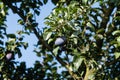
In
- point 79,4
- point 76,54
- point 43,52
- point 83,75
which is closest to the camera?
point 76,54

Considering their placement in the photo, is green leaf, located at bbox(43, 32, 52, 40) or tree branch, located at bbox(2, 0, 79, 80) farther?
tree branch, located at bbox(2, 0, 79, 80)

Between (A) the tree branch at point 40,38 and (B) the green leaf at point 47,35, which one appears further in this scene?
(A) the tree branch at point 40,38

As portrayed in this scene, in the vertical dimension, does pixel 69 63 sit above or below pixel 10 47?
below

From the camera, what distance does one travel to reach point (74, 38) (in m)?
3.93

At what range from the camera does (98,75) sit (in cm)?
411

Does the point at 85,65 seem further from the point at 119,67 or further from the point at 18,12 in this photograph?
the point at 18,12

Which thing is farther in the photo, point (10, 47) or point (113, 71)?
point (10, 47)

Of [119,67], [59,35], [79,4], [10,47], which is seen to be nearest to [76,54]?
[59,35]

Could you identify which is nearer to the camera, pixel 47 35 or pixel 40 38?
pixel 47 35

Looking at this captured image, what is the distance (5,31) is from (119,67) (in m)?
1.65

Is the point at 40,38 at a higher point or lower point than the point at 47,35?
higher

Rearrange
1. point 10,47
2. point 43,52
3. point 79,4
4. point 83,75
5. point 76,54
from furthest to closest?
point 43,52, point 10,47, point 83,75, point 79,4, point 76,54

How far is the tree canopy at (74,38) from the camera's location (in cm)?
393

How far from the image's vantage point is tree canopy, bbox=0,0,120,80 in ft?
12.9
